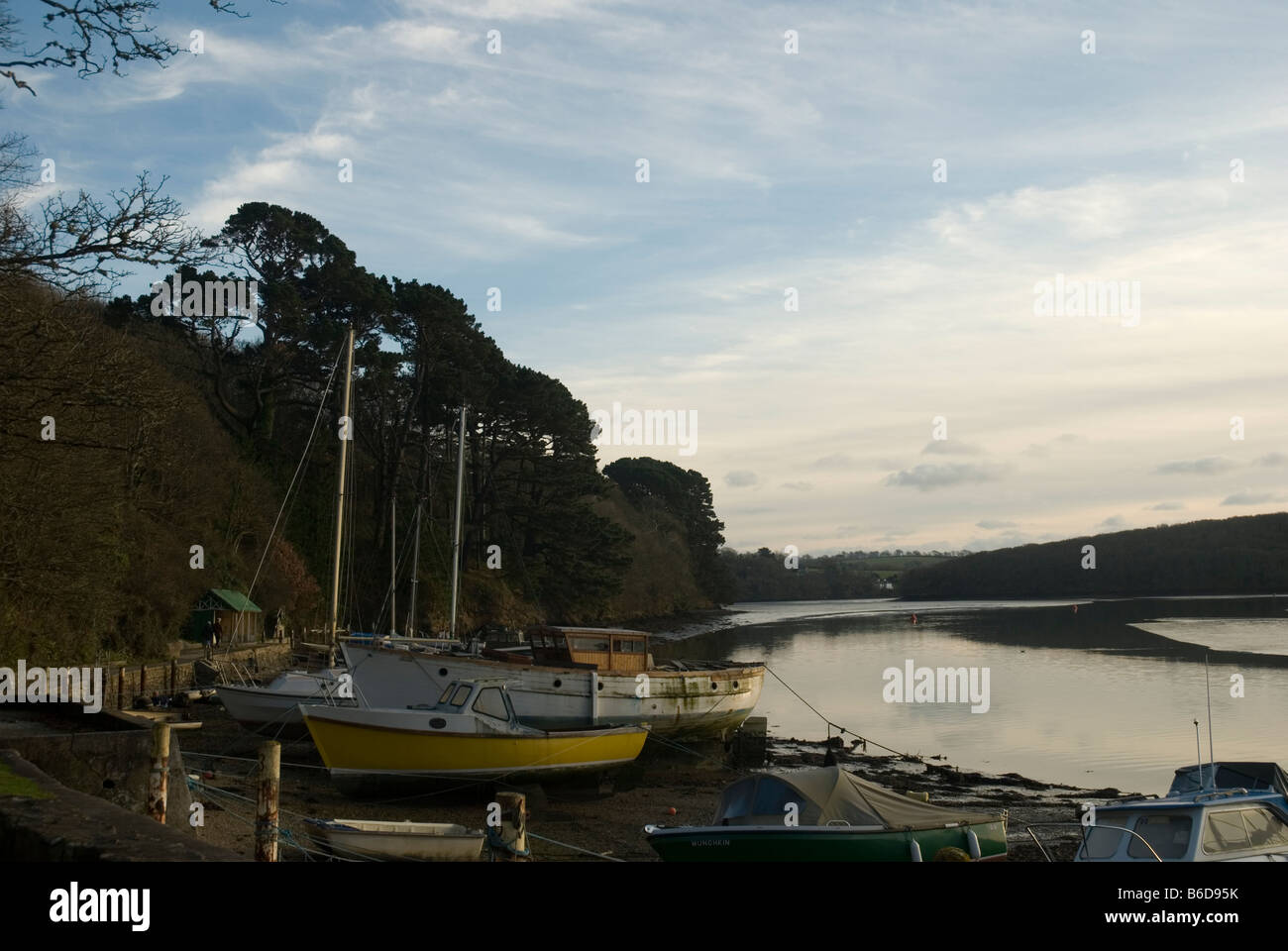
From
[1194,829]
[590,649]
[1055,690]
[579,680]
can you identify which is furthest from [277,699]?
[1055,690]

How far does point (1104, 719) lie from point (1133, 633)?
4407 centimetres

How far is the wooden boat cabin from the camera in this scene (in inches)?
1189

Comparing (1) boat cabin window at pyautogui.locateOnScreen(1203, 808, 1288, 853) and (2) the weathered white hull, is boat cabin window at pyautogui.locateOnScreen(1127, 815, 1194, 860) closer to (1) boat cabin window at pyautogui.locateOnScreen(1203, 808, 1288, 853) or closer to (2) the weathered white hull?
(1) boat cabin window at pyautogui.locateOnScreen(1203, 808, 1288, 853)

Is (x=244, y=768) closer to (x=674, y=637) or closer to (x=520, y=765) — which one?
(x=520, y=765)

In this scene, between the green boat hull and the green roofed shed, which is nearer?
the green boat hull

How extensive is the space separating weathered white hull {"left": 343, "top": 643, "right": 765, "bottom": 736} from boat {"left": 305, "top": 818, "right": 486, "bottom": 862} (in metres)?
10.2

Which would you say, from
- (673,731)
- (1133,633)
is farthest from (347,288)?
(1133,633)

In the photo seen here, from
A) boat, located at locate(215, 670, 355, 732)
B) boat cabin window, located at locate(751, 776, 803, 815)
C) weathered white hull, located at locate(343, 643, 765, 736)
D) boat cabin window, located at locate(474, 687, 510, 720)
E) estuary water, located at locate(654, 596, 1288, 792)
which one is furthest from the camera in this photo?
estuary water, located at locate(654, 596, 1288, 792)

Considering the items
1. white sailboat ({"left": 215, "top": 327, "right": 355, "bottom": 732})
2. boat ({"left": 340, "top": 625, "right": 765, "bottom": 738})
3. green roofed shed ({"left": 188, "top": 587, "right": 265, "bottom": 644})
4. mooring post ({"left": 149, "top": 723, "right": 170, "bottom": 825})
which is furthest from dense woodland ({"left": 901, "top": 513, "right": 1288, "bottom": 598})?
mooring post ({"left": 149, "top": 723, "right": 170, "bottom": 825})

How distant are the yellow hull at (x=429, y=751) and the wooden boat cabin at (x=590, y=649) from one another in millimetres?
7115

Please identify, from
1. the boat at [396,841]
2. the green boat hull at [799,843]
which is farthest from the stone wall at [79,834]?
the green boat hull at [799,843]

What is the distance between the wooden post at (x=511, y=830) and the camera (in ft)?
48.3

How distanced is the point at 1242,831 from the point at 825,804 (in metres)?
5.11

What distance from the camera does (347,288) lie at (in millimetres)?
51500
